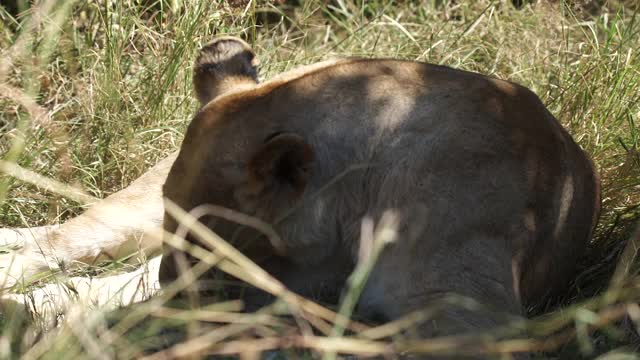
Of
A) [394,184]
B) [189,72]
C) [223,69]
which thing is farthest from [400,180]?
[189,72]

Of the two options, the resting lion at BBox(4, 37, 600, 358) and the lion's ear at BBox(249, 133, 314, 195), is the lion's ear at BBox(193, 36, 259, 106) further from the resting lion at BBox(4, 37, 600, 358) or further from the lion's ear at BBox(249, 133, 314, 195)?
the lion's ear at BBox(249, 133, 314, 195)

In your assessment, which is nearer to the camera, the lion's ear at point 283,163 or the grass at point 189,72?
the lion's ear at point 283,163

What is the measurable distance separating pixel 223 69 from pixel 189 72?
4.24 ft

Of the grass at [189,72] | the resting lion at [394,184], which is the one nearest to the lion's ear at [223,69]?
the resting lion at [394,184]

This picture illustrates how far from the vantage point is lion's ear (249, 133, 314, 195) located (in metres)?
3.06

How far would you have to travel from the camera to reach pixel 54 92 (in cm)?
498

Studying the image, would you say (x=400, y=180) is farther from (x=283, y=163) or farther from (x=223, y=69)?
(x=223, y=69)

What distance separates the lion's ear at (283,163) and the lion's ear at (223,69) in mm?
564

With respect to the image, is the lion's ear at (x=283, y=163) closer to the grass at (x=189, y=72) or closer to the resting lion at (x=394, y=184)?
the resting lion at (x=394, y=184)

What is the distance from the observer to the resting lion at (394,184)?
3066 millimetres

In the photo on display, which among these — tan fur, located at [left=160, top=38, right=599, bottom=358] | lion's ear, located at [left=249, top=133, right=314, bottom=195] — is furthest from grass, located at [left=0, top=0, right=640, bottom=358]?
lion's ear, located at [left=249, top=133, right=314, bottom=195]

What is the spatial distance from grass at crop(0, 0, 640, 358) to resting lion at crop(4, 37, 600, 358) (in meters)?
0.67

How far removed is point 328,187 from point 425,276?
1.28 feet

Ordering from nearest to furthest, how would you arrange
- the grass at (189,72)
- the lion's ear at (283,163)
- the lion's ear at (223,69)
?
the lion's ear at (283,163)
the lion's ear at (223,69)
the grass at (189,72)
